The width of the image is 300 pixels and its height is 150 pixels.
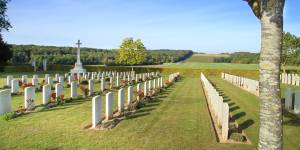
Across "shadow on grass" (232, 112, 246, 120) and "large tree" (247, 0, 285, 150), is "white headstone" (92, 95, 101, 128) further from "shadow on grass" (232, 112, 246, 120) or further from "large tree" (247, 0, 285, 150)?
"large tree" (247, 0, 285, 150)

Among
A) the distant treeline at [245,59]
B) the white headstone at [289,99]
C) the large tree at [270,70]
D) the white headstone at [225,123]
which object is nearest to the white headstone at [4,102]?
the white headstone at [225,123]

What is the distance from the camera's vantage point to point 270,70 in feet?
17.1

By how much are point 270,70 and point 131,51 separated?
47.5m

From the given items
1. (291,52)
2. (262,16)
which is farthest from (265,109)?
(291,52)

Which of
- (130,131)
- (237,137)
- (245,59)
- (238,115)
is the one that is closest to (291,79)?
(238,115)

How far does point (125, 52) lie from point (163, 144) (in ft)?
145

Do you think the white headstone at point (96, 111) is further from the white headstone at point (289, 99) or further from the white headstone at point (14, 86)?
the white headstone at point (14, 86)

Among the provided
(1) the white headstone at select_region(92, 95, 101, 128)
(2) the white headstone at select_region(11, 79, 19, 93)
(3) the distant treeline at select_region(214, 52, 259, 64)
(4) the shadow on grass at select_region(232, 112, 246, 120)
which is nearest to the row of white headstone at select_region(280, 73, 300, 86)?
(4) the shadow on grass at select_region(232, 112, 246, 120)

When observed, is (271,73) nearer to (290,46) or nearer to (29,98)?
(29,98)

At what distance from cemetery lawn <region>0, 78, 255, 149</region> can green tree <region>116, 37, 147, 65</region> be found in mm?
38677

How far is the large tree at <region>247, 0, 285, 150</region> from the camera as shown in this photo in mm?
5082

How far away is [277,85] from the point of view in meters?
5.24

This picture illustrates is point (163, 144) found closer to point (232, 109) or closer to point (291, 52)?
point (232, 109)

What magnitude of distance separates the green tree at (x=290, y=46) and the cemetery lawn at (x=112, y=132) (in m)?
35.2
